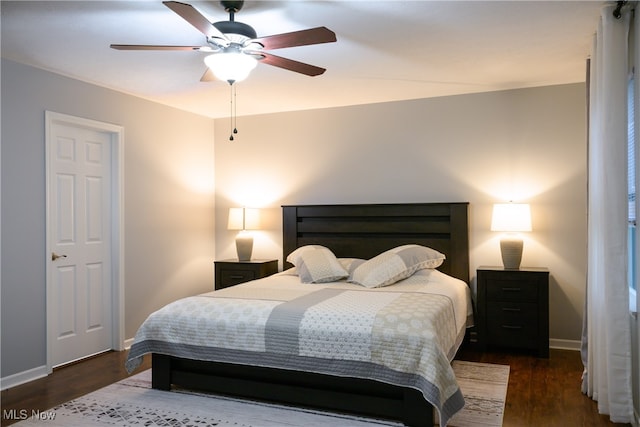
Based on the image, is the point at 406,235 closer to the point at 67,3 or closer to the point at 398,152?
the point at 398,152

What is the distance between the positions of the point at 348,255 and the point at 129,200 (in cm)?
219

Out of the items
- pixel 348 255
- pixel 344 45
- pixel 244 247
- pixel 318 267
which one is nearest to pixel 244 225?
pixel 244 247

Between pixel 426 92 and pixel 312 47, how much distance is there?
5.42 feet

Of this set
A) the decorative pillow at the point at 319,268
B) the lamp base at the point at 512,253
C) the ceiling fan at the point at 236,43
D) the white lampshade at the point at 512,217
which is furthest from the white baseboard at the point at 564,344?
the ceiling fan at the point at 236,43

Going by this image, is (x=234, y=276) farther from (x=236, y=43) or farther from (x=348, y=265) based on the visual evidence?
(x=236, y=43)

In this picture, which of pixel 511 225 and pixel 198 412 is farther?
pixel 511 225

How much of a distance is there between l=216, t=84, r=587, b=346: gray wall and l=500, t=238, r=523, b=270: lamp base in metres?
0.29

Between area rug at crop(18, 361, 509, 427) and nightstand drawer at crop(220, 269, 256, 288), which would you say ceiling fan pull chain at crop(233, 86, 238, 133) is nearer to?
nightstand drawer at crop(220, 269, 256, 288)

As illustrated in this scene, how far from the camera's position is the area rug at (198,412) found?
2.79 m

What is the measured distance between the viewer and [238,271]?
5.12 meters

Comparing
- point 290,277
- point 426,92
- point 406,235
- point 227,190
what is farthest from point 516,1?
point 227,190

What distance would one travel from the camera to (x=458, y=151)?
4734 mm

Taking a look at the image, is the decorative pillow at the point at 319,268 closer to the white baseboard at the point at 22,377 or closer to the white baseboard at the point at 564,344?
the white baseboard at the point at 564,344

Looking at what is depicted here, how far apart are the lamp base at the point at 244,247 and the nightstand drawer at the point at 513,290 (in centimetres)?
246
